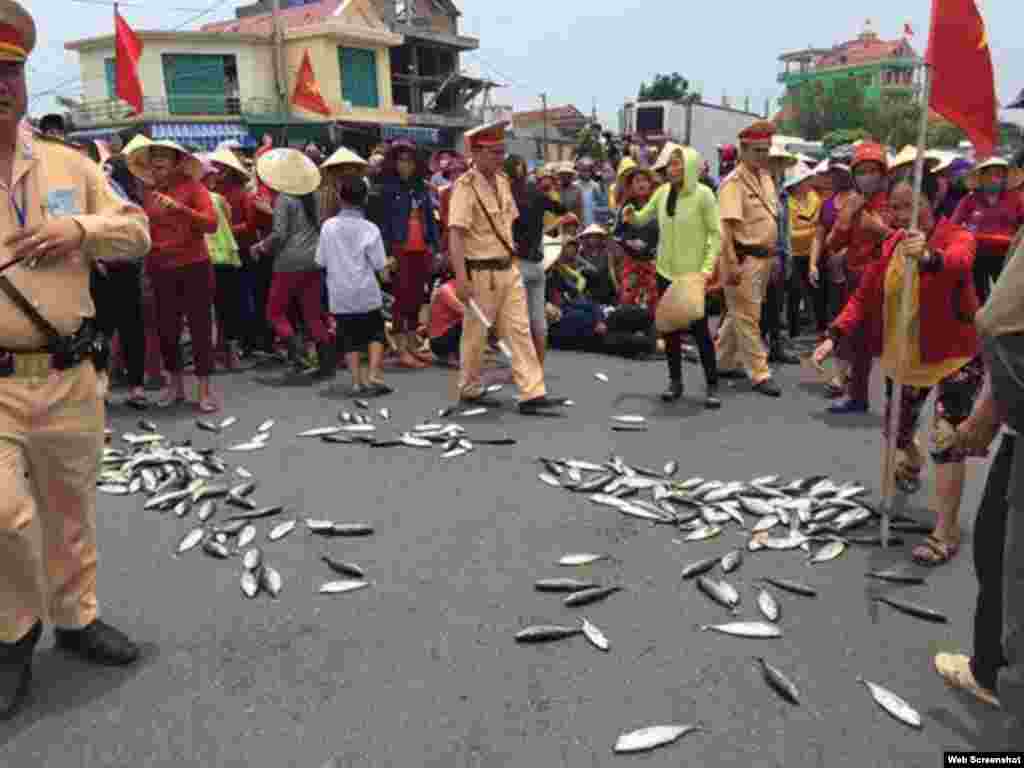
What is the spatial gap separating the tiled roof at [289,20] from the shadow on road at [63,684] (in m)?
39.1

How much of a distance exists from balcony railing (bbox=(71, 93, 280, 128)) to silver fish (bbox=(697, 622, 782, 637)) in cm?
3505

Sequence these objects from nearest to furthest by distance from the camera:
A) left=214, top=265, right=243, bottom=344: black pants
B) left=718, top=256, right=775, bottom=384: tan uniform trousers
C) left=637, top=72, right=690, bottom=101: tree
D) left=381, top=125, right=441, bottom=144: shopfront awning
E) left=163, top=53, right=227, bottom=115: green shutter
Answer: left=718, top=256, right=775, bottom=384: tan uniform trousers < left=214, top=265, right=243, bottom=344: black pants < left=163, top=53, right=227, bottom=115: green shutter < left=381, top=125, right=441, bottom=144: shopfront awning < left=637, top=72, right=690, bottom=101: tree

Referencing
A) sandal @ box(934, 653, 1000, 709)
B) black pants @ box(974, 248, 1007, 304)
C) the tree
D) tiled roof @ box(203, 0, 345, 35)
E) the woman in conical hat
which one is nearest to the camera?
sandal @ box(934, 653, 1000, 709)

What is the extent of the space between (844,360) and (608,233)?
417 cm

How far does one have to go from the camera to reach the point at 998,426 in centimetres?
249

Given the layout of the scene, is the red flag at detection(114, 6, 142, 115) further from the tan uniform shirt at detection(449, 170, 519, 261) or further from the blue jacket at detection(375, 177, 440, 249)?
the tan uniform shirt at detection(449, 170, 519, 261)

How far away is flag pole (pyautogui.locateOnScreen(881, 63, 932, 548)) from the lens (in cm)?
391

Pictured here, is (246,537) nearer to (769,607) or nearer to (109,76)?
(769,607)

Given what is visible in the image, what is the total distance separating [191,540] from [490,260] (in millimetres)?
3355

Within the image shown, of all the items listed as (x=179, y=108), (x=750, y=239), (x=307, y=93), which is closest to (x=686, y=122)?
(x=307, y=93)

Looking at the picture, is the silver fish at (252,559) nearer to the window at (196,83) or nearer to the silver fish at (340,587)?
the silver fish at (340,587)

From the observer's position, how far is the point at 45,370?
2.94m

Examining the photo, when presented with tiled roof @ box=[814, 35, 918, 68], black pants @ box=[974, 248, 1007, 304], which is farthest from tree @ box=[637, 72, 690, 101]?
black pants @ box=[974, 248, 1007, 304]

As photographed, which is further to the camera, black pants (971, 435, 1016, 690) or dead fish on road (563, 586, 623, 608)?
dead fish on road (563, 586, 623, 608)
